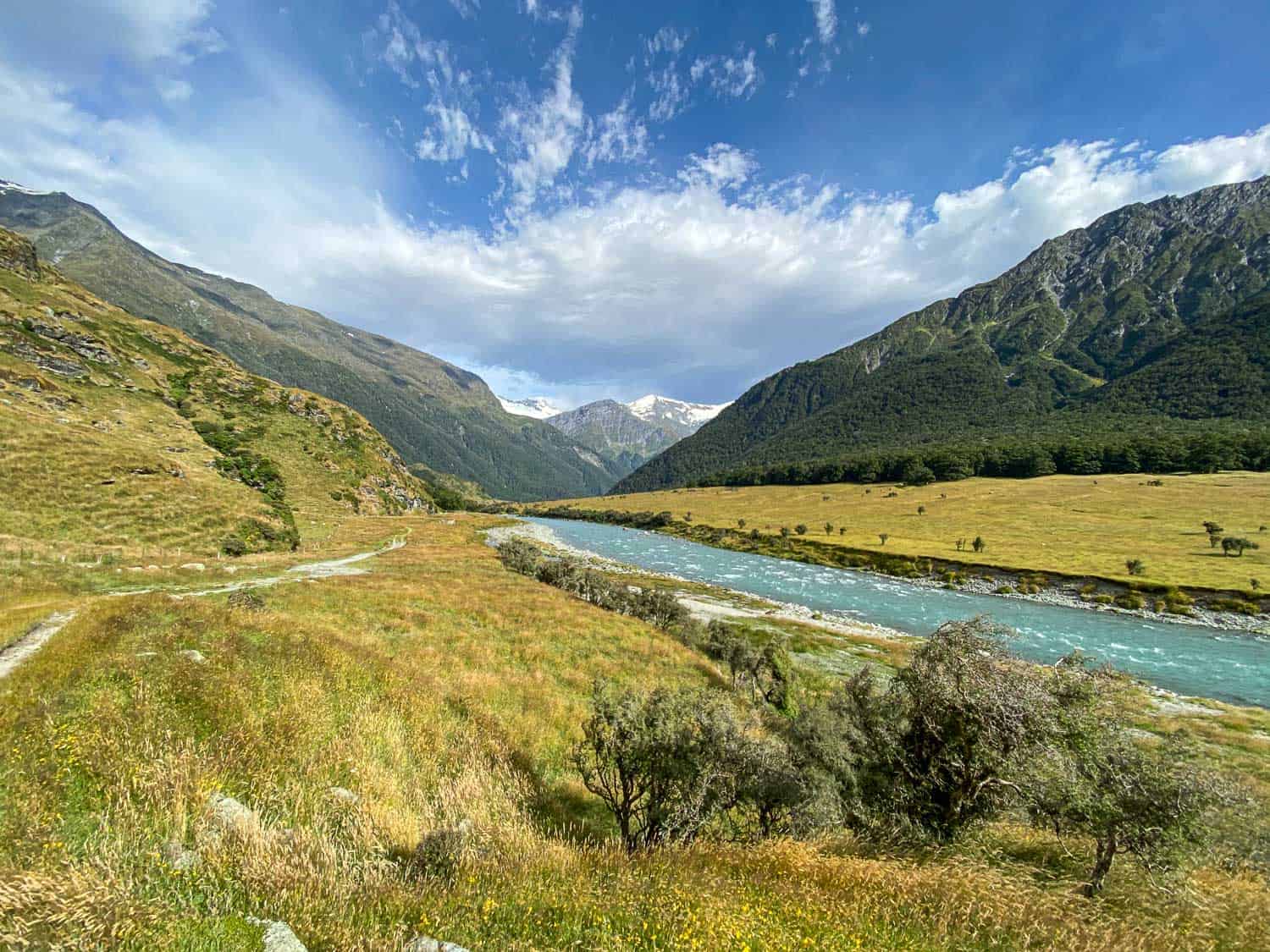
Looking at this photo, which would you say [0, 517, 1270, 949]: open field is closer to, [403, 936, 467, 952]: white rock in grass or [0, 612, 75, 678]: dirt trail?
[403, 936, 467, 952]: white rock in grass

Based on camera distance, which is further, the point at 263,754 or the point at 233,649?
the point at 233,649

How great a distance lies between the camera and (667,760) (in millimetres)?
8984

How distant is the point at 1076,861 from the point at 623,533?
128867 mm

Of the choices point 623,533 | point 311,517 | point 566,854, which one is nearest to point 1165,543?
point 566,854

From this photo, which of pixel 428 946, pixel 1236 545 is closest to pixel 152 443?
pixel 428 946

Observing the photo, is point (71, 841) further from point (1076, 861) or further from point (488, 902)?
point (1076, 861)

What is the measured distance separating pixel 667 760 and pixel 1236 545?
81477 mm

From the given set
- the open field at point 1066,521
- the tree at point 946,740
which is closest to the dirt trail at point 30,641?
the tree at point 946,740

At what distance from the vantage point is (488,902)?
5094mm

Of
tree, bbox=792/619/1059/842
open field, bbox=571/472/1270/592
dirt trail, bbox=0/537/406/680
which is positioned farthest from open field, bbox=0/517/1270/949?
open field, bbox=571/472/1270/592

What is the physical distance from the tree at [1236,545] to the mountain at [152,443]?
10216 cm

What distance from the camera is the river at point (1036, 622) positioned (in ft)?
106

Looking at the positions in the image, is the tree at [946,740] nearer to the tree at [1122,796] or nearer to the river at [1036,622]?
the tree at [1122,796]

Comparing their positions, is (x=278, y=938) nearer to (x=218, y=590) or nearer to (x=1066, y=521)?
(x=218, y=590)
